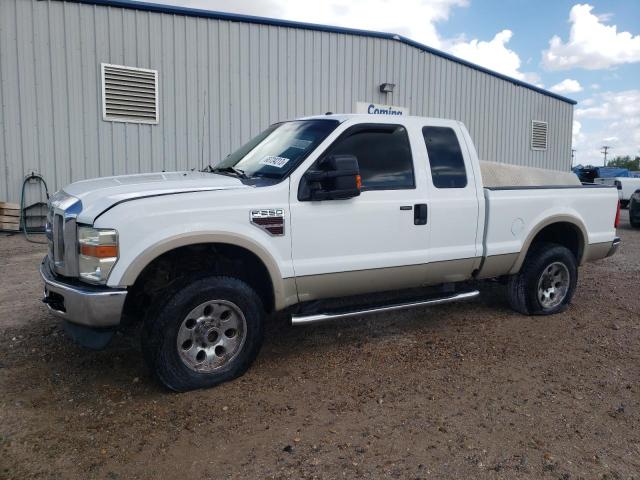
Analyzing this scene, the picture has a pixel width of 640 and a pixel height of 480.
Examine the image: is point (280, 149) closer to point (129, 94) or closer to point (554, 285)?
point (554, 285)

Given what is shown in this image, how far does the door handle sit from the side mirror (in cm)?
68

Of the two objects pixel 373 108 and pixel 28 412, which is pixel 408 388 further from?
pixel 373 108

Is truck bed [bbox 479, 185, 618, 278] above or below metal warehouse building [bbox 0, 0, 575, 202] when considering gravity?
below

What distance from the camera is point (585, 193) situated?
5.79 metres

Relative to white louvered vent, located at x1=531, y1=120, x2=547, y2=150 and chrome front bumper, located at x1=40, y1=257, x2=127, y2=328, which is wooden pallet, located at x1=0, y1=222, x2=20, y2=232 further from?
white louvered vent, located at x1=531, y1=120, x2=547, y2=150

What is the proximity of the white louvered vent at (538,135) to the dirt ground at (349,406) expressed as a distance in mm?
14419

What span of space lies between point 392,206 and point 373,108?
10.1 meters

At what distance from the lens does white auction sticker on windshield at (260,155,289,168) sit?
4.19 m

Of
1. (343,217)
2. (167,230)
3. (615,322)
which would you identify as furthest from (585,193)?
(167,230)

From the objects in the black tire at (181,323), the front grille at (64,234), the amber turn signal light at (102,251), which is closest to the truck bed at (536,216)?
the black tire at (181,323)

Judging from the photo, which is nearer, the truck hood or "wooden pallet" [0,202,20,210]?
the truck hood

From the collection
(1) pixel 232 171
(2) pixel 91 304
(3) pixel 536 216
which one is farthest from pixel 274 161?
(3) pixel 536 216

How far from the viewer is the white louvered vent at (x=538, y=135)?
18.5 m

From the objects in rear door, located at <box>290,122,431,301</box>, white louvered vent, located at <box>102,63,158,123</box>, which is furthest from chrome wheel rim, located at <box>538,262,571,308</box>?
white louvered vent, located at <box>102,63,158,123</box>
